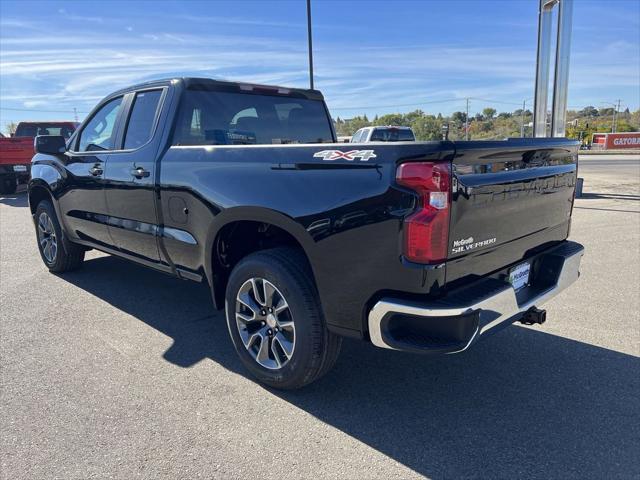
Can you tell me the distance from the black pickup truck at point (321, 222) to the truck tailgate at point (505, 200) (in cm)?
1

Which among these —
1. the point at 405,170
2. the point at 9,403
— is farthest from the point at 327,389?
the point at 9,403

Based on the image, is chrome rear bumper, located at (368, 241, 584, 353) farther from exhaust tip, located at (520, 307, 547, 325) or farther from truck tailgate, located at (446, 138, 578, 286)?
exhaust tip, located at (520, 307, 547, 325)

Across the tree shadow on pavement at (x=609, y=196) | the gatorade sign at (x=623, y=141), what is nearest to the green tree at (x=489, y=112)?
the gatorade sign at (x=623, y=141)

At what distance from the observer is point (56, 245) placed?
5.72 meters

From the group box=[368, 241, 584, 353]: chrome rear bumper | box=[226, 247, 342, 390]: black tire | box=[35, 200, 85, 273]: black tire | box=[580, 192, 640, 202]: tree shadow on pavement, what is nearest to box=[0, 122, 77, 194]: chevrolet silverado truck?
box=[35, 200, 85, 273]: black tire

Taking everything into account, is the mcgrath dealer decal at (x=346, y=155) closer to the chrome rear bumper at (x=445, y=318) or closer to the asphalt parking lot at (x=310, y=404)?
the chrome rear bumper at (x=445, y=318)

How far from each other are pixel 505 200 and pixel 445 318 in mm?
786

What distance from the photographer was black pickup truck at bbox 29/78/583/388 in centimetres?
240

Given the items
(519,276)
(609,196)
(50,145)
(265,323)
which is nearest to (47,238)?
(50,145)

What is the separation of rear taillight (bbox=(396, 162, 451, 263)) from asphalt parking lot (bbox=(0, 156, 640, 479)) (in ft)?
3.48

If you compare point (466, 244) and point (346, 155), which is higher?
point (346, 155)

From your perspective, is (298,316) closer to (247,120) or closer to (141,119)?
(247,120)

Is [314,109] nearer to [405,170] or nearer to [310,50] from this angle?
[405,170]

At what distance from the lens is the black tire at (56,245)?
221 inches
